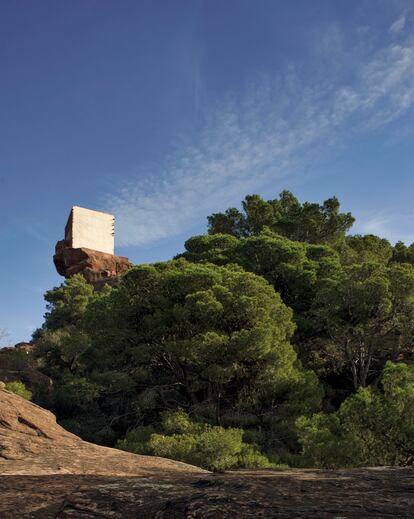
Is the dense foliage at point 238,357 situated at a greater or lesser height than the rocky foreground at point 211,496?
greater

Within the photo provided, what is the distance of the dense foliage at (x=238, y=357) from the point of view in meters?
17.0

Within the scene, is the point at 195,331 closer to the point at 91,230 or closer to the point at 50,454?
the point at 50,454

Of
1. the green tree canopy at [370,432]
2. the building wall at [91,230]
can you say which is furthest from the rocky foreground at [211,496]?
the building wall at [91,230]

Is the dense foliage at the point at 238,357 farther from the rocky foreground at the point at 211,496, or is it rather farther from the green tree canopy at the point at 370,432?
the rocky foreground at the point at 211,496

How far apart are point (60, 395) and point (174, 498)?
22.5m

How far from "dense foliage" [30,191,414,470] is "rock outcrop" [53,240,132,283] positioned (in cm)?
2322

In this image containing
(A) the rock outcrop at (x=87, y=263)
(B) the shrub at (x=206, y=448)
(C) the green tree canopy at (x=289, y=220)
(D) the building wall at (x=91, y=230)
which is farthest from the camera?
(D) the building wall at (x=91, y=230)

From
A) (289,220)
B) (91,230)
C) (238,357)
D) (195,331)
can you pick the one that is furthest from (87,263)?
(238,357)

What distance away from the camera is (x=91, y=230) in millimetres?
58062

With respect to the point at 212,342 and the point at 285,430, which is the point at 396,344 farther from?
the point at 212,342

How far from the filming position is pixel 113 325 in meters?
22.9

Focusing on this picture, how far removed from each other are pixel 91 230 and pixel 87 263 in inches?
247

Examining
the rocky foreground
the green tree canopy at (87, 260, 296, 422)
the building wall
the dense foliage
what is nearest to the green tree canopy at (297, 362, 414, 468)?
the dense foliage

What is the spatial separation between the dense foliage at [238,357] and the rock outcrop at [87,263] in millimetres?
23217
